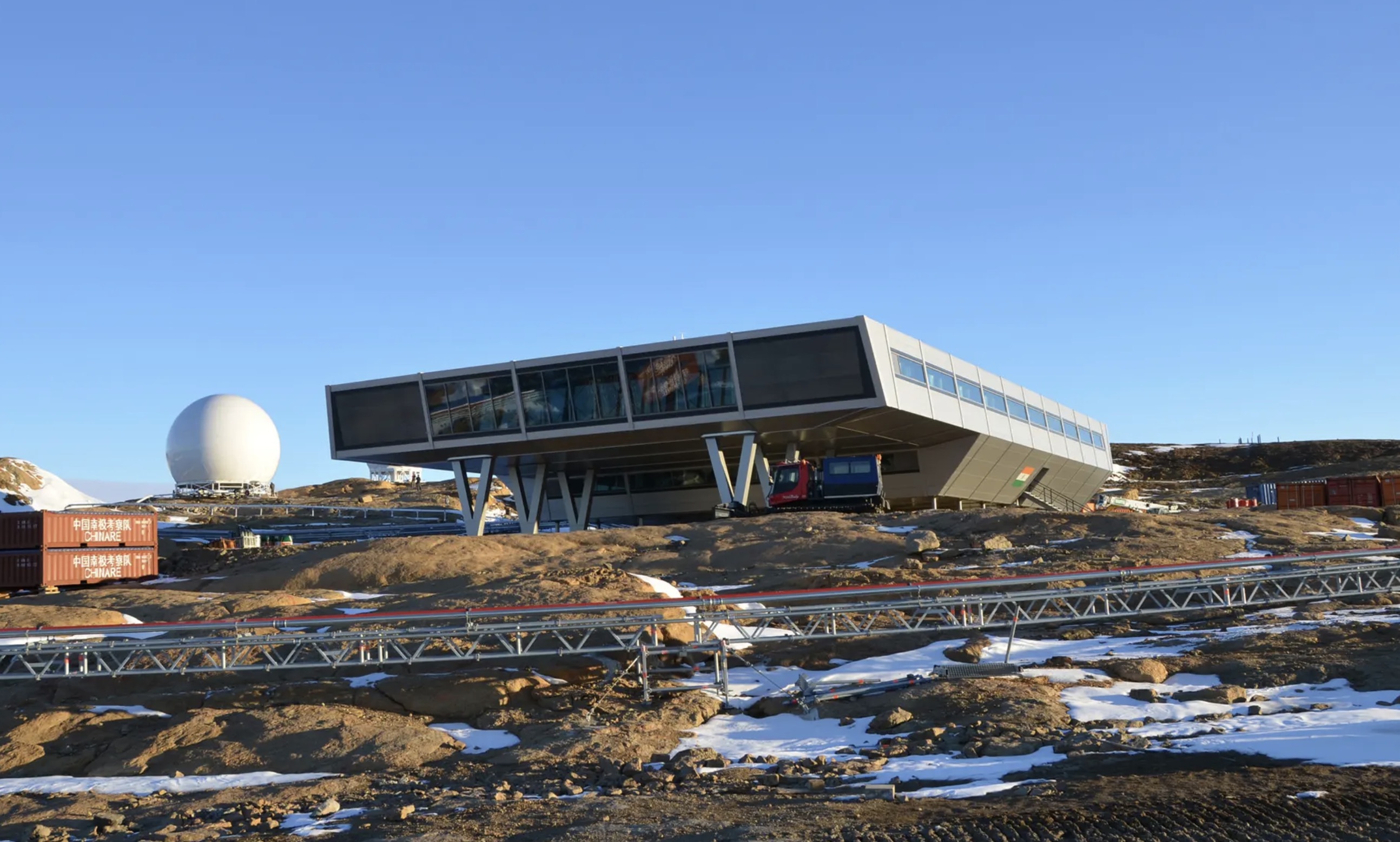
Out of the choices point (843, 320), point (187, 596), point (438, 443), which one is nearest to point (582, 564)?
point (187, 596)

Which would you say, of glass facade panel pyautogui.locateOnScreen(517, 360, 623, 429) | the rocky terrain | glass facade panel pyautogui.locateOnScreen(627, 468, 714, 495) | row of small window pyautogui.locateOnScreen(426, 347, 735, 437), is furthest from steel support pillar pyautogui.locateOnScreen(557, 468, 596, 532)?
the rocky terrain

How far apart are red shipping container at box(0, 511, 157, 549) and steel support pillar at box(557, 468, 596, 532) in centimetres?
2317

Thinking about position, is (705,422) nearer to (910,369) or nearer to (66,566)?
(910,369)

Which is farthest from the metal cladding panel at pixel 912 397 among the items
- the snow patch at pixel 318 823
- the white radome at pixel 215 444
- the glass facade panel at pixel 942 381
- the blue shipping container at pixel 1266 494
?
the white radome at pixel 215 444

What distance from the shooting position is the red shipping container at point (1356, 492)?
184ft

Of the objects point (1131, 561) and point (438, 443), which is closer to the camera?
point (1131, 561)

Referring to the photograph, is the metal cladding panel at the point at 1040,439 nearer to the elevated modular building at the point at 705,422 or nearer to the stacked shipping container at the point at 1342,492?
the elevated modular building at the point at 705,422

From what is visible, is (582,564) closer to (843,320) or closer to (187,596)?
(187,596)

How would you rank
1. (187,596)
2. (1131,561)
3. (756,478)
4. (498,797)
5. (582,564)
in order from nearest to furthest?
(498,797)
(1131,561)
(187,596)
(582,564)
(756,478)

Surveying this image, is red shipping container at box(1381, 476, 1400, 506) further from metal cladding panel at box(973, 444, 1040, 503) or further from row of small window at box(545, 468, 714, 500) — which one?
row of small window at box(545, 468, 714, 500)

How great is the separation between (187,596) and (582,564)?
38.7 ft

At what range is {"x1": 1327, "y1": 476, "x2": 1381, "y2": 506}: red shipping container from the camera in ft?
184

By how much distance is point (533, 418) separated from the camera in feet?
171

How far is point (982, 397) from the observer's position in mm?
56094
